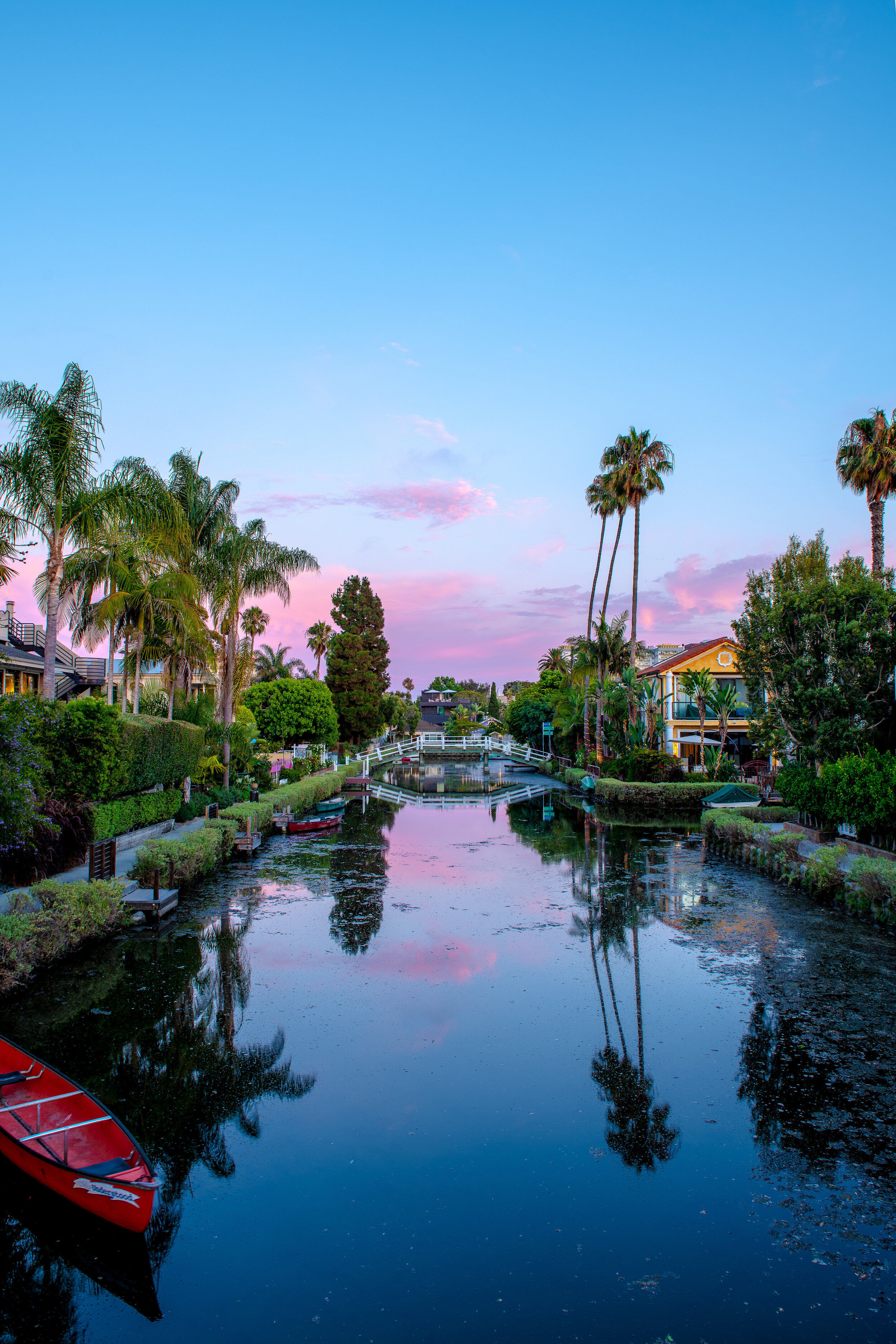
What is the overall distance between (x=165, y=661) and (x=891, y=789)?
27837 mm

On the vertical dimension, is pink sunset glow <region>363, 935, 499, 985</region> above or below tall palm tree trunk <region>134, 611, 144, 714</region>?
below

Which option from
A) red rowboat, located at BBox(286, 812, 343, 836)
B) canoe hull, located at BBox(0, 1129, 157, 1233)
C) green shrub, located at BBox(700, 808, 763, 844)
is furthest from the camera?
red rowboat, located at BBox(286, 812, 343, 836)

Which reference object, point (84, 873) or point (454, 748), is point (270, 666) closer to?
point (454, 748)

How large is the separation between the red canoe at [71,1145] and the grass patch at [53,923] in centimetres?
443

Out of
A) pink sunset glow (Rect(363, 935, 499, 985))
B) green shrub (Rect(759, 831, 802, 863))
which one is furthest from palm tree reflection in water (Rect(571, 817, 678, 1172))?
green shrub (Rect(759, 831, 802, 863))

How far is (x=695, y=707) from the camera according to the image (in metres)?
53.0

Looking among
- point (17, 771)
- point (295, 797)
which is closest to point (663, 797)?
point (295, 797)

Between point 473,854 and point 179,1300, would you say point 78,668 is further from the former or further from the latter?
point 179,1300

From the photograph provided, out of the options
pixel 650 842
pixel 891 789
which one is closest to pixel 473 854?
pixel 650 842

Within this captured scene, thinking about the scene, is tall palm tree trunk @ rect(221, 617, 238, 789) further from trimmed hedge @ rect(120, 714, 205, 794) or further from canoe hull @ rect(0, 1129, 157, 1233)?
canoe hull @ rect(0, 1129, 157, 1233)

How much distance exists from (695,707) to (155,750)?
39.9 m

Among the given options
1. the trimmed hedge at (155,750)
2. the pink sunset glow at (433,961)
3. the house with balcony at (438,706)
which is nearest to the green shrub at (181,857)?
the trimmed hedge at (155,750)

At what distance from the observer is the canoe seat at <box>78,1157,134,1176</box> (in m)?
6.13

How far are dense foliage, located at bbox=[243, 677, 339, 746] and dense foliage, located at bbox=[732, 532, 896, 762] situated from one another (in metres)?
29.1
